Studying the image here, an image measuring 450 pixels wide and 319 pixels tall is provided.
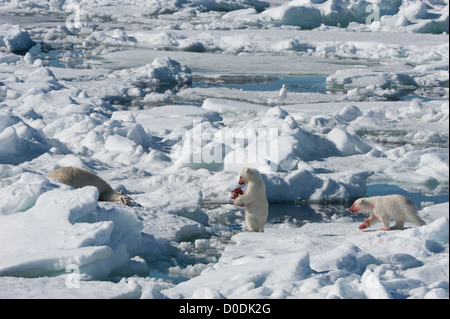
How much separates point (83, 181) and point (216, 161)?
1.71m

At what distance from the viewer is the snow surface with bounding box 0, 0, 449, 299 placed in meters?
3.63

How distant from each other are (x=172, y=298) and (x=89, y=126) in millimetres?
5386

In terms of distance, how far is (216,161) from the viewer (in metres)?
6.98

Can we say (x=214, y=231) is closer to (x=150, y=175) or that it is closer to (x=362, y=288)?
(x=150, y=175)

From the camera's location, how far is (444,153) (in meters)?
7.37

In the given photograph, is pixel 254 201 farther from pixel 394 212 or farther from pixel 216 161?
pixel 216 161

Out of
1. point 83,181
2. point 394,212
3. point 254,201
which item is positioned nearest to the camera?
point 394,212

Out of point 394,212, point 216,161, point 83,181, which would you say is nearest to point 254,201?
point 394,212

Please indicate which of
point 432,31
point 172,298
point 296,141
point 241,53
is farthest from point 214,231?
point 432,31

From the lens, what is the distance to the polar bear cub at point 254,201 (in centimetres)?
507

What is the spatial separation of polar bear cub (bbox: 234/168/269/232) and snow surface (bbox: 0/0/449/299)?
6.1 inches

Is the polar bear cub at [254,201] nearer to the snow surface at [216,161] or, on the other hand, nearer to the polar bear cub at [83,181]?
the snow surface at [216,161]

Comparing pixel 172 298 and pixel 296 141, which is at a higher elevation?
pixel 172 298

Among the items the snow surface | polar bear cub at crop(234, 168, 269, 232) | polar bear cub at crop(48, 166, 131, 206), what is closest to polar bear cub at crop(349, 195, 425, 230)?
the snow surface
